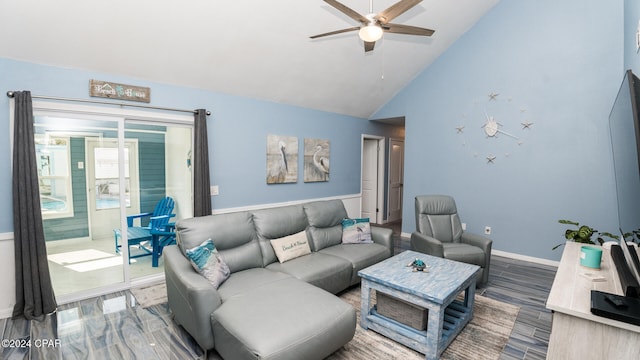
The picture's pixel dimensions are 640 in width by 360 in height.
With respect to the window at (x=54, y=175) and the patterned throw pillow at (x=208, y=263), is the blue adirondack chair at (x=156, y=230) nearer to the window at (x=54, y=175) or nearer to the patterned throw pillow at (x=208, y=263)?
the window at (x=54, y=175)

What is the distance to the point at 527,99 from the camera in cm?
417

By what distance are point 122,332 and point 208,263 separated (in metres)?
0.96

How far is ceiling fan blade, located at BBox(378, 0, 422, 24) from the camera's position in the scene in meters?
2.07

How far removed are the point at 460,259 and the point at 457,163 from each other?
6.87 feet

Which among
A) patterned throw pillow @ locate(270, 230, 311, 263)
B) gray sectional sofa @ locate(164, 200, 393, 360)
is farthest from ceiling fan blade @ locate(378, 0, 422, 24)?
patterned throw pillow @ locate(270, 230, 311, 263)

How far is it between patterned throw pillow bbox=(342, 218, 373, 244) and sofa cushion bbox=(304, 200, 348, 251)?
8cm

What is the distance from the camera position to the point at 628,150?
5.62ft

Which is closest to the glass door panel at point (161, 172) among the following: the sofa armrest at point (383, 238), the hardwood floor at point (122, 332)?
the hardwood floor at point (122, 332)

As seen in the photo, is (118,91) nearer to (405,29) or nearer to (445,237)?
(405,29)

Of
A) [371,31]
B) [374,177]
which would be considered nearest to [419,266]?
[371,31]

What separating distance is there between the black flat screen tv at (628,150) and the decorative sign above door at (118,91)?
13.0 feet

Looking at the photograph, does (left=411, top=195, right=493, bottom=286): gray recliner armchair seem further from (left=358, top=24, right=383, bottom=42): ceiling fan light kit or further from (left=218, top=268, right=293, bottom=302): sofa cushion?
(left=358, top=24, right=383, bottom=42): ceiling fan light kit

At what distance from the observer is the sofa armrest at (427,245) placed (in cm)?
335

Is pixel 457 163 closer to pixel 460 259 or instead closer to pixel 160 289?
pixel 460 259
